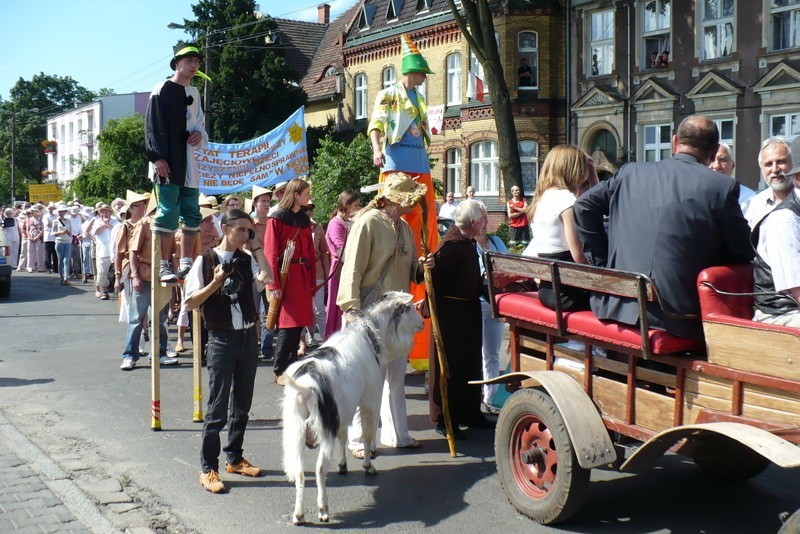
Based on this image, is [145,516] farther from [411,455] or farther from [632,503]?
[632,503]

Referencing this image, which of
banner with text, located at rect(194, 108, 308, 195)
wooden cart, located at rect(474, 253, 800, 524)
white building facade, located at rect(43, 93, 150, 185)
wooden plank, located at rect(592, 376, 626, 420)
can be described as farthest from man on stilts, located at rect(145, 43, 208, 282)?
white building facade, located at rect(43, 93, 150, 185)

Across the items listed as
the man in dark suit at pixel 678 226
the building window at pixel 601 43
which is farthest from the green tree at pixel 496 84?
the man in dark suit at pixel 678 226

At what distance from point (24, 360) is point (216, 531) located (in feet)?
23.9

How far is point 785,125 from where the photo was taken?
2533cm

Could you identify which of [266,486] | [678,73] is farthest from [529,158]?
[266,486]

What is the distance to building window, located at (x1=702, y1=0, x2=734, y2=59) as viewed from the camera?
87.5 feet

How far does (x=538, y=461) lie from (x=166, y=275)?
3.77 meters

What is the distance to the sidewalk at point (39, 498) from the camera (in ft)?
17.9

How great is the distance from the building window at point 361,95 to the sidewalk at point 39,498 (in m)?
36.6

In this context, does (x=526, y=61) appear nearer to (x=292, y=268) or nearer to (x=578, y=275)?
(x=292, y=268)

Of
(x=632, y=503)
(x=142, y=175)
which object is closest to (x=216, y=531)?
(x=632, y=503)

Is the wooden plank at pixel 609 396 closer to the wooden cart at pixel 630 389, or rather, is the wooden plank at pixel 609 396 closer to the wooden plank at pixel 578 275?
the wooden cart at pixel 630 389

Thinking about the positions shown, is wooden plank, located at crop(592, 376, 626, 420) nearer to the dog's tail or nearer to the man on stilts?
the dog's tail

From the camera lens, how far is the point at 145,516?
18.6ft
